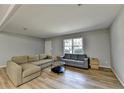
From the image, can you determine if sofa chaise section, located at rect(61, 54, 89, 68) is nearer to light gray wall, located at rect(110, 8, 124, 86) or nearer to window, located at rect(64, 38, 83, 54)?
window, located at rect(64, 38, 83, 54)

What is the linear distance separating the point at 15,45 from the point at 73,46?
4095 mm

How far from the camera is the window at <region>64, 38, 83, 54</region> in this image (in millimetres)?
5723

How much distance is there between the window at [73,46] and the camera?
18.8 ft

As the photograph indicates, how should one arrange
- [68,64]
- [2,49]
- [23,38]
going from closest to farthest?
[2,49] < [68,64] < [23,38]

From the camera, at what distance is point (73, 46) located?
239 inches

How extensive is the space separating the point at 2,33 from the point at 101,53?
20.2 ft

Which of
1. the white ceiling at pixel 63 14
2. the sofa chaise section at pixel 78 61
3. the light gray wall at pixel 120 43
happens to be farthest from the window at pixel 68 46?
the light gray wall at pixel 120 43

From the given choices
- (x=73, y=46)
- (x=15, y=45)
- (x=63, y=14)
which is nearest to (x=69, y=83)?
(x=63, y=14)

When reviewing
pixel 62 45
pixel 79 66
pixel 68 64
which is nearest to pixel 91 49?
pixel 79 66

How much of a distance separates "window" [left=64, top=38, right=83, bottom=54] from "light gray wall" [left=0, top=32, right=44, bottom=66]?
2.65 metres

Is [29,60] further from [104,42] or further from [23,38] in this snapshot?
[104,42]

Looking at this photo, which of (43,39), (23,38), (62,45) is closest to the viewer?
(23,38)

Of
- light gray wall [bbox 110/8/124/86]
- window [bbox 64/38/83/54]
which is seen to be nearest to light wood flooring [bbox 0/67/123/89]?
light gray wall [bbox 110/8/124/86]

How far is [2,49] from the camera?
5035 millimetres
